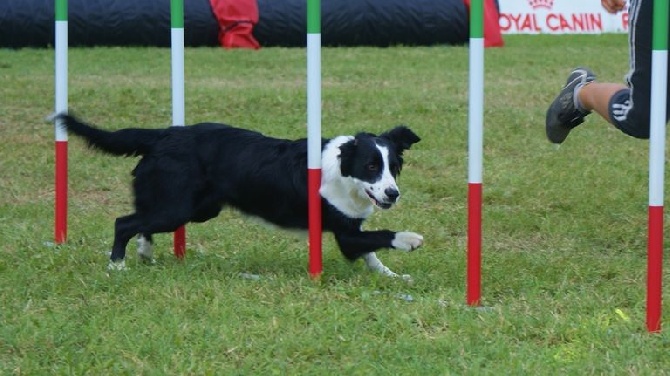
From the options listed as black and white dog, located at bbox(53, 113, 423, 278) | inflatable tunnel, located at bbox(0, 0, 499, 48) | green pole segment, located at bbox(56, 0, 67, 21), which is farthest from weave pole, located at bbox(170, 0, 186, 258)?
inflatable tunnel, located at bbox(0, 0, 499, 48)

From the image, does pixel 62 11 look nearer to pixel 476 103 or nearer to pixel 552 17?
pixel 476 103

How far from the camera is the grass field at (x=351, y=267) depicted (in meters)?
3.71

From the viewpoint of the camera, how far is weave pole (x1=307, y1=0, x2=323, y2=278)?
438cm

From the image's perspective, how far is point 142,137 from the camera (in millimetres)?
4953

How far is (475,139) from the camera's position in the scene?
13.3ft

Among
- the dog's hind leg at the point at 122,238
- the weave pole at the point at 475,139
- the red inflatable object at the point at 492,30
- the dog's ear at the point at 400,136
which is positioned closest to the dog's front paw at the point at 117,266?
the dog's hind leg at the point at 122,238

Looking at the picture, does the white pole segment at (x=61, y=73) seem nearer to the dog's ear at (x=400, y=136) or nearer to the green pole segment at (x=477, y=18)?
the dog's ear at (x=400, y=136)

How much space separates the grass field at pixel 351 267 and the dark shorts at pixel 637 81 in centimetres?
61

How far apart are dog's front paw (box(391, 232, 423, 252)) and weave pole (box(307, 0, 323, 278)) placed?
1.02 feet

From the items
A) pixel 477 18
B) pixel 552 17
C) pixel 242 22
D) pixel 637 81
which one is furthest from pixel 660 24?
pixel 552 17

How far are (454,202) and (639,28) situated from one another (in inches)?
79.3

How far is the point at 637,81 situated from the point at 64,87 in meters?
2.41

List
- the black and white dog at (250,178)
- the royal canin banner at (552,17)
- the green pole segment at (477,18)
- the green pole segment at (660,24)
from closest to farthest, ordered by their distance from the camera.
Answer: the green pole segment at (660,24)
the green pole segment at (477,18)
the black and white dog at (250,178)
the royal canin banner at (552,17)

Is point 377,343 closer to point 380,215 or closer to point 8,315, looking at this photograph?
point 8,315
